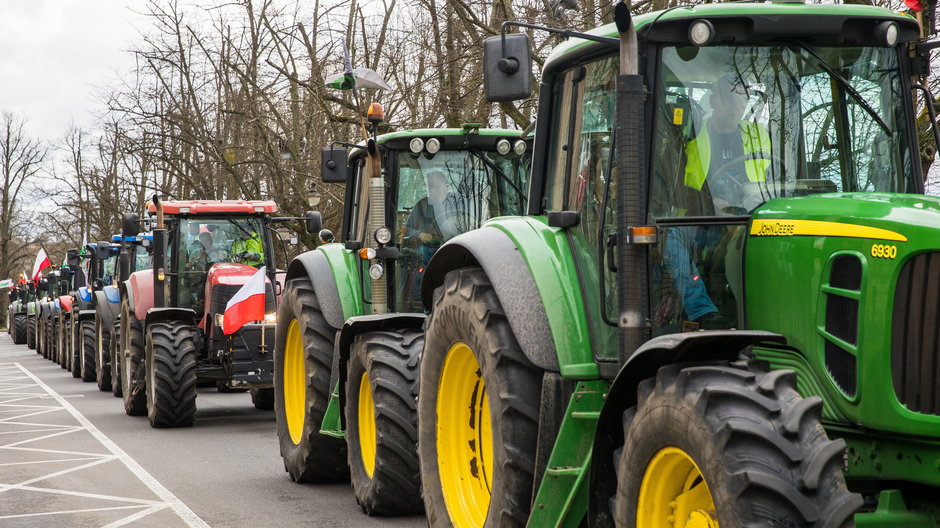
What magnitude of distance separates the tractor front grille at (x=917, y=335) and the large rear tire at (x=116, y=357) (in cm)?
1499

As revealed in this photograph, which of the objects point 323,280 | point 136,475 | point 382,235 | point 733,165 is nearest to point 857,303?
point 733,165

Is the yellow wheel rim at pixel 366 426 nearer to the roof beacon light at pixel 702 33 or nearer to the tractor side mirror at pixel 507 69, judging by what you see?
the tractor side mirror at pixel 507 69

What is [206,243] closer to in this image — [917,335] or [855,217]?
[855,217]

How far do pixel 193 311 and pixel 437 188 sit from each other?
6.68 meters

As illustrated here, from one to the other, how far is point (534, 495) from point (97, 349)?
17243mm

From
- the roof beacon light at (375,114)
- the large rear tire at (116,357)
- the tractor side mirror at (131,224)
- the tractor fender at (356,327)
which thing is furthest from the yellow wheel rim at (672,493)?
the large rear tire at (116,357)

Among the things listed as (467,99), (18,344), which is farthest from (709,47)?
(18,344)

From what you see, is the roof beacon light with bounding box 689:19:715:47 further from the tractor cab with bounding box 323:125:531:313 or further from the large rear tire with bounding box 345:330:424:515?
the tractor cab with bounding box 323:125:531:313

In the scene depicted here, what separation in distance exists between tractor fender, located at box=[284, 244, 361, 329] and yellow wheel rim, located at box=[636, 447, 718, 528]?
4788mm

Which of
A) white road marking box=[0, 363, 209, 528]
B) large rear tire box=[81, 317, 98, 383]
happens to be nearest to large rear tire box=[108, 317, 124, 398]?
white road marking box=[0, 363, 209, 528]

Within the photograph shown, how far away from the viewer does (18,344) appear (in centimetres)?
4691

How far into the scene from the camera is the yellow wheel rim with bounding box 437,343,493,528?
19.1ft

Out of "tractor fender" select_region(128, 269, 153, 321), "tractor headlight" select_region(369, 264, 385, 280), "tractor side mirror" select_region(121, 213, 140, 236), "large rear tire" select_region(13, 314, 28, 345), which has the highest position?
"tractor side mirror" select_region(121, 213, 140, 236)

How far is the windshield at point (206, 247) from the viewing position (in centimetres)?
1467
